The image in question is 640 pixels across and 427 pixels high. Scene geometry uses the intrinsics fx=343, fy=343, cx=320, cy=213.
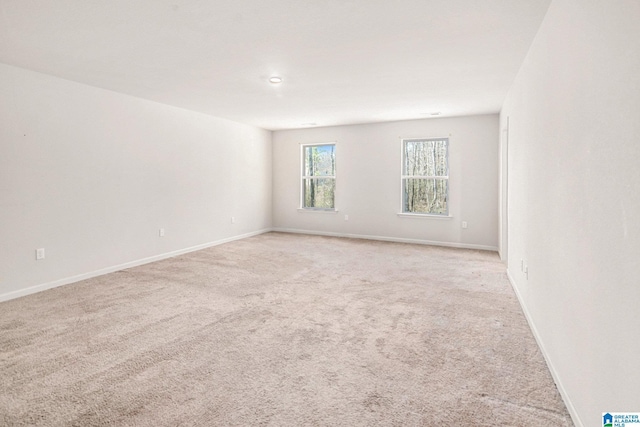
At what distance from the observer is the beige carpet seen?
1.76 meters

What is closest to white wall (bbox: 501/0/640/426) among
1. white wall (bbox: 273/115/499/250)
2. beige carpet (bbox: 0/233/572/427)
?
beige carpet (bbox: 0/233/572/427)

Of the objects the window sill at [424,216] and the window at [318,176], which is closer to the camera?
the window sill at [424,216]

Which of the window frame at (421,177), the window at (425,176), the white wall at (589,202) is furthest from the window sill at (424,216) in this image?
the white wall at (589,202)

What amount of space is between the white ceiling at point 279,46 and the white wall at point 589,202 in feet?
2.13

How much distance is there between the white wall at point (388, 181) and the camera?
596 cm

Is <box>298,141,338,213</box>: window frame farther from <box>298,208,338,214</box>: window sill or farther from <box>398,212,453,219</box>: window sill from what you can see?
<box>398,212,453,219</box>: window sill

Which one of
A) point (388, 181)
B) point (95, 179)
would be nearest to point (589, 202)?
point (95, 179)

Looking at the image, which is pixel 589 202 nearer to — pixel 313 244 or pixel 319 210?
pixel 313 244

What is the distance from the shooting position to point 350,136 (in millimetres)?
7047

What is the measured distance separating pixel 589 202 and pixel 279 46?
249 centimetres

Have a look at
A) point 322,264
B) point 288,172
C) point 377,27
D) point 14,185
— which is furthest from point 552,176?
point 288,172

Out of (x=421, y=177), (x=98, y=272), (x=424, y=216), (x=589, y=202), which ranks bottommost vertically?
(x=98, y=272)

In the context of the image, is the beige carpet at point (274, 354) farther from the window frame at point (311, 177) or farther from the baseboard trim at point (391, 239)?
the window frame at point (311, 177)

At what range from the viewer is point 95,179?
4258 mm
